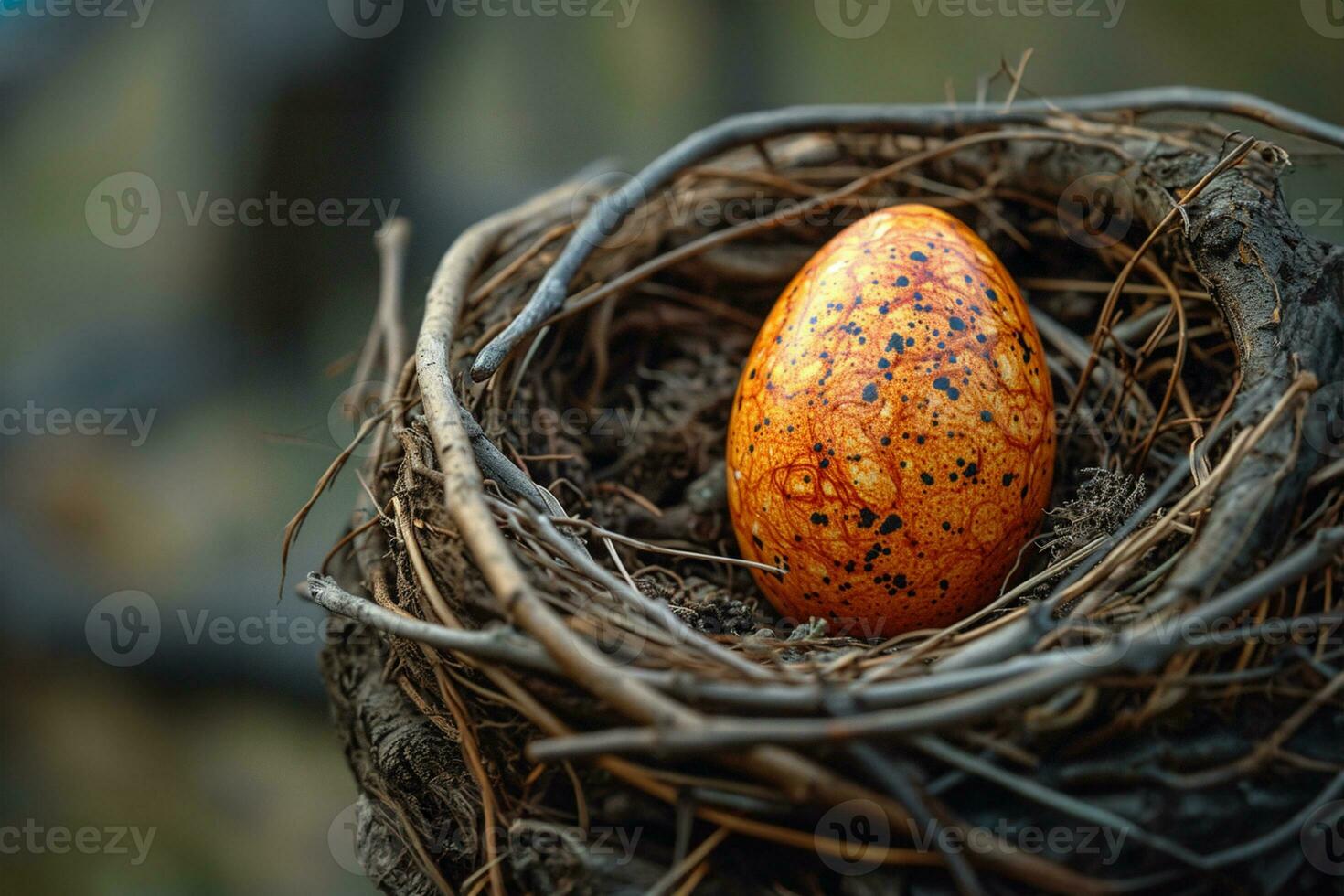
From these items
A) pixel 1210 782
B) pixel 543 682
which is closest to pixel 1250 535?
pixel 1210 782

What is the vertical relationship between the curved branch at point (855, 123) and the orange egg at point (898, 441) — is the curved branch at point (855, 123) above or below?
above

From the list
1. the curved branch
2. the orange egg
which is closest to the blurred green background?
the curved branch

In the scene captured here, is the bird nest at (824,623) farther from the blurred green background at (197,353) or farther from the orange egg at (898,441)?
the blurred green background at (197,353)

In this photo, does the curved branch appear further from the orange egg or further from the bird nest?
the orange egg

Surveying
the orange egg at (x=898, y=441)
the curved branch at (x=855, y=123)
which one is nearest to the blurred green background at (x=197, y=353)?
the curved branch at (x=855, y=123)

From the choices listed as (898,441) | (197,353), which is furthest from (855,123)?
(197,353)

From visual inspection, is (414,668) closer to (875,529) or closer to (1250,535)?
(875,529)
